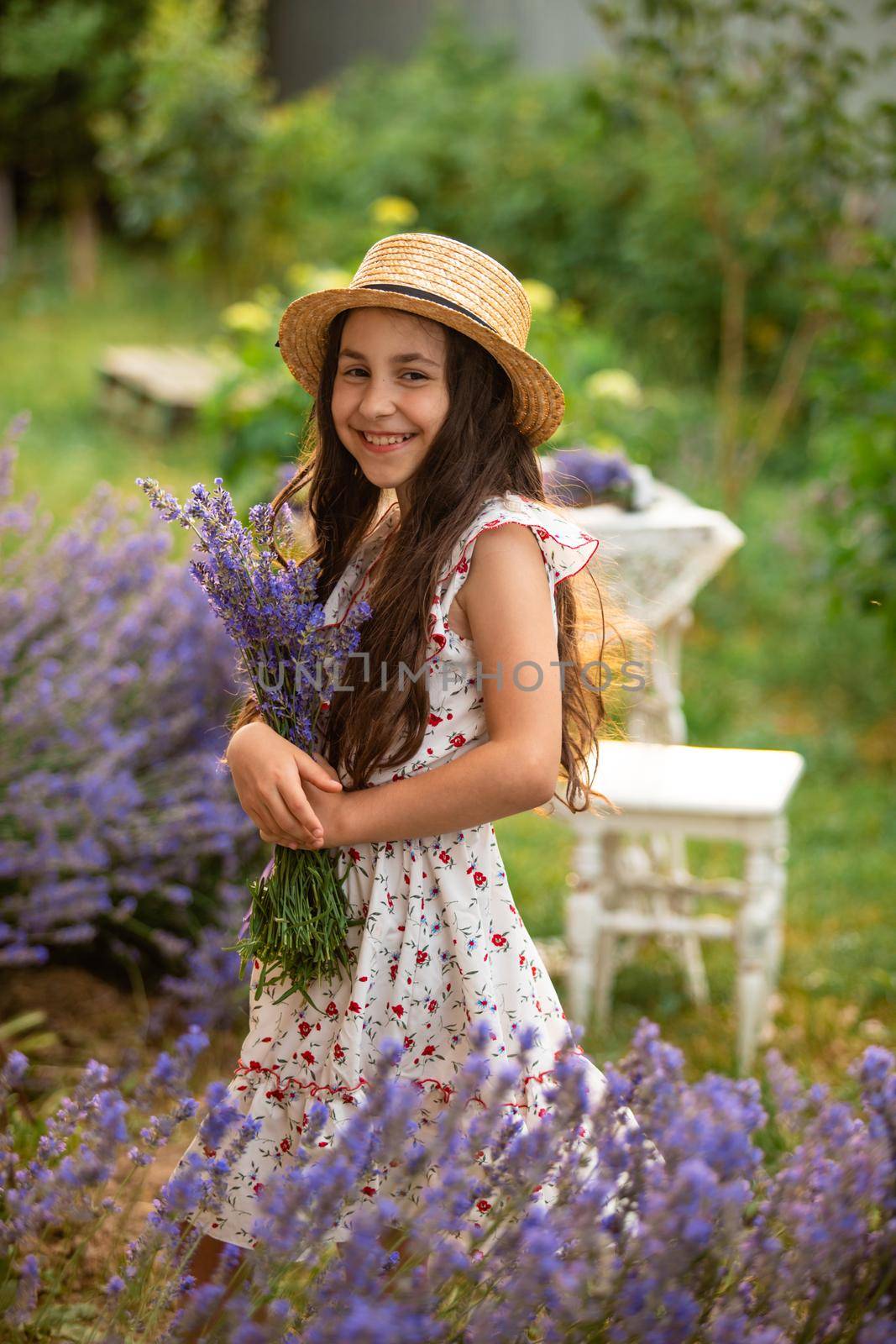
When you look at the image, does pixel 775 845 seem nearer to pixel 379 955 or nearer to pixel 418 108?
pixel 379 955

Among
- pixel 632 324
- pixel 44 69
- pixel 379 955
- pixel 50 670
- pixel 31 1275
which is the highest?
pixel 44 69

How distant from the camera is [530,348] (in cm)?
500

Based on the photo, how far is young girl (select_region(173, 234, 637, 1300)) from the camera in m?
1.53

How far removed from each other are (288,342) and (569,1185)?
3.38 feet

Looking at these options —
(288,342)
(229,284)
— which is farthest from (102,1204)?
(229,284)

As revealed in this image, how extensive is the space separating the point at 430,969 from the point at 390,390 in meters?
0.65

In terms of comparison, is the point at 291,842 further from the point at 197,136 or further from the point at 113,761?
the point at 197,136

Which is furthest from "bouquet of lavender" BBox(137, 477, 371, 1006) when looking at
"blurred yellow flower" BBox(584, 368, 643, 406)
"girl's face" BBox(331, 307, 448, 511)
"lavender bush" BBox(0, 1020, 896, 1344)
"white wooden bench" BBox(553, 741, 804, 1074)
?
"blurred yellow flower" BBox(584, 368, 643, 406)

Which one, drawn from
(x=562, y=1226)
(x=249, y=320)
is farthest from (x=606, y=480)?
(x=562, y=1226)

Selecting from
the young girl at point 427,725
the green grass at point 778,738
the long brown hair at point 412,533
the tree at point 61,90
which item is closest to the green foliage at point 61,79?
the tree at point 61,90

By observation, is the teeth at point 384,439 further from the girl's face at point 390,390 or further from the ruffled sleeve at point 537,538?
the ruffled sleeve at point 537,538

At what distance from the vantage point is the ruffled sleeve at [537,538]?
1572 mm

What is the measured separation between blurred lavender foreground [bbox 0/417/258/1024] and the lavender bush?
113 cm

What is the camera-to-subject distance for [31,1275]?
116 centimetres
